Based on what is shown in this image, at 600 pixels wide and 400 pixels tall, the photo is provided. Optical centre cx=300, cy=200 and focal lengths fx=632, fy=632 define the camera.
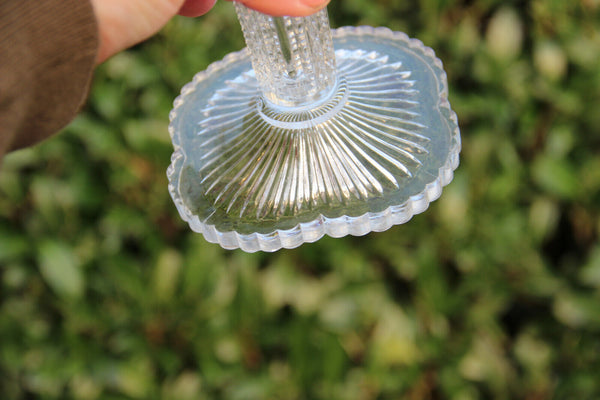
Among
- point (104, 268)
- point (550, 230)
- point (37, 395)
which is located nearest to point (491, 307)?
point (550, 230)

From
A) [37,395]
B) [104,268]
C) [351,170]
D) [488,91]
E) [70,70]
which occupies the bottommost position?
[37,395]

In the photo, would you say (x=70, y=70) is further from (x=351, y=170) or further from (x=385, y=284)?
(x=385, y=284)

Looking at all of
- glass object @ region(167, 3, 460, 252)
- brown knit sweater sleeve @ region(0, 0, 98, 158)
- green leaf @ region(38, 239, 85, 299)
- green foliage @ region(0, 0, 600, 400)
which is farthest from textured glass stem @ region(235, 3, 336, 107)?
green leaf @ region(38, 239, 85, 299)

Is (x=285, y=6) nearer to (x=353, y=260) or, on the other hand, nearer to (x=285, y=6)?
(x=285, y=6)

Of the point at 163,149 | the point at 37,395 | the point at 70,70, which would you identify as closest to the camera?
the point at 70,70

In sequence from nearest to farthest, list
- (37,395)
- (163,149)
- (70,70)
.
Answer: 1. (70,70)
2. (163,149)
3. (37,395)

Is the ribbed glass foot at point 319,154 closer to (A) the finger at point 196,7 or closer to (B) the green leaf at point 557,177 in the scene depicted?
(A) the finger at point 196,7

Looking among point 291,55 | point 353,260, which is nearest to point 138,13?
point 291,55
